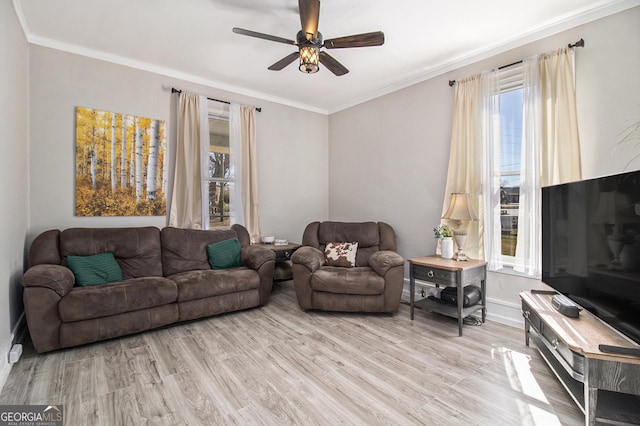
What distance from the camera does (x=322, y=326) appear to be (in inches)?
123

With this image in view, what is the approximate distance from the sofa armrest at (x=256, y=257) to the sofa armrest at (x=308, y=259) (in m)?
0.30

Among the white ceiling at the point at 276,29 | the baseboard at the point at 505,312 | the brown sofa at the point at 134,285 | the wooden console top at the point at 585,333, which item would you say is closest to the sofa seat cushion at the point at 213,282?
the brown sofa at the point at 134,285

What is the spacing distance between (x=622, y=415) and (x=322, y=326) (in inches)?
86.2

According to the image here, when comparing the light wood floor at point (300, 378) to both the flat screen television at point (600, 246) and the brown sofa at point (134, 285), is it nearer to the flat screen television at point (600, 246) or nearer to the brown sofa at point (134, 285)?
the brown sofa at point (134, 285)

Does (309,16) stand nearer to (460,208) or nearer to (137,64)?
(460,208)

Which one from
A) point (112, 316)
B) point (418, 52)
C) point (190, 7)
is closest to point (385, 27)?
point (418, 52)

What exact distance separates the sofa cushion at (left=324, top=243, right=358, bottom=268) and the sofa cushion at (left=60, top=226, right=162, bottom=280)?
78.4 inches

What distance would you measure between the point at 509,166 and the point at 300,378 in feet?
9.36

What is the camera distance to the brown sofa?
8.05 feet

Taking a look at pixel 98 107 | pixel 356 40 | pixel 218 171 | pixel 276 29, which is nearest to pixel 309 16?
pixel 356 40

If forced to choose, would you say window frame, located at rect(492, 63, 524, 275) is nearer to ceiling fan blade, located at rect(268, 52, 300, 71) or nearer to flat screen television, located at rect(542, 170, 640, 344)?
flat screen television, located at rect(542, 170, 640, 344)

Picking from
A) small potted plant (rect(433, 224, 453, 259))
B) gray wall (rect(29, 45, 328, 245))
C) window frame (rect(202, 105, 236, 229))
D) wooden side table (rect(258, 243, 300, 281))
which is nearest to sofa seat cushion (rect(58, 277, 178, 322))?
gray wall (rect(29, 45, 328, 245))

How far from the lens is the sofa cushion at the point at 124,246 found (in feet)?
9.94

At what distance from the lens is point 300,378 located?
2.16 metres
